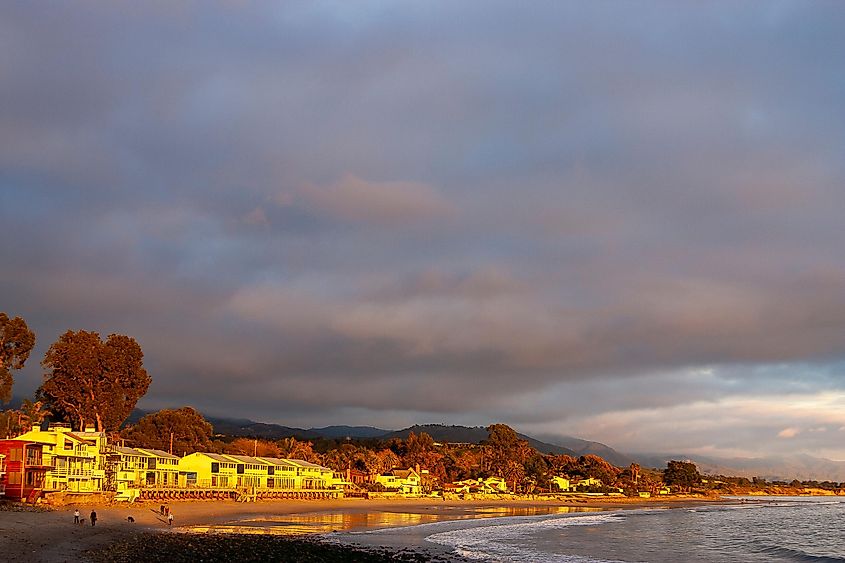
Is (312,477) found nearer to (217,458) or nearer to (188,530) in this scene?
(217,458)

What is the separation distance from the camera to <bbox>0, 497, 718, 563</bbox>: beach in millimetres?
35250

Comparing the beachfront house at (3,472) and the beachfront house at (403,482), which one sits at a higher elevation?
the beachfront house at (3,472)

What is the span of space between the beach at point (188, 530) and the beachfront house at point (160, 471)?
26.9ft

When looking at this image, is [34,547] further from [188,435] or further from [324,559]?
[188,435]

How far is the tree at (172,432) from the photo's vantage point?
11131 centimetres

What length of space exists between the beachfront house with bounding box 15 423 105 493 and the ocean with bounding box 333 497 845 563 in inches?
1171

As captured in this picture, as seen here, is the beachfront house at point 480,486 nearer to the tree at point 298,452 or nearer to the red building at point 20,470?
the tree at point 298,452

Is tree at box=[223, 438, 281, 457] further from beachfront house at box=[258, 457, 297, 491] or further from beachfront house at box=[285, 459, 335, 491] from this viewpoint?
beachfront house at box=[258, 457, 297, 491]

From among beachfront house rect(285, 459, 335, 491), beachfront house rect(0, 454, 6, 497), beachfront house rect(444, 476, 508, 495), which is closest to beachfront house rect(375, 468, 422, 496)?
beachfront house rect(444, 476, 508, 495)

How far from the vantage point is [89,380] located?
92625 millimetres

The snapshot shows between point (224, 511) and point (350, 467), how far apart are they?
221 ft

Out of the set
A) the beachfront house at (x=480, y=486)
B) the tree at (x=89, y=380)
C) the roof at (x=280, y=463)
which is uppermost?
the tree at (x=89, y=380)

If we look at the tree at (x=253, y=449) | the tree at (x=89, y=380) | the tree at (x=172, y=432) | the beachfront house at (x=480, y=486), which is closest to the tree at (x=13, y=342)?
the tree at (x=89, y=380)

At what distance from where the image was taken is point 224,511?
2891 inches
